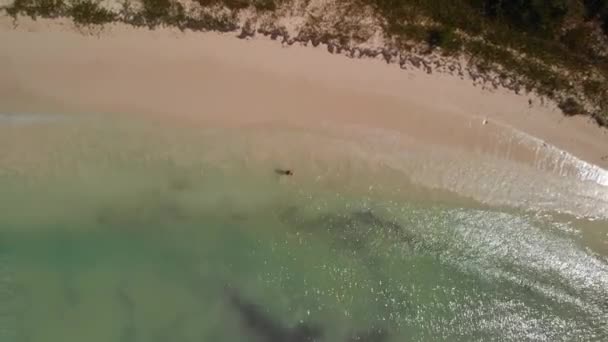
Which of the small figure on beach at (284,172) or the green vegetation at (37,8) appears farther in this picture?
the small figure on beach at (284,172)

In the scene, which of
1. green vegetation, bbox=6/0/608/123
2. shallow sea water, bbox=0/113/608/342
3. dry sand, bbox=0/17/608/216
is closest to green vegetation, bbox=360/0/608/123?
green vegetation, bbox=6/0/608/123

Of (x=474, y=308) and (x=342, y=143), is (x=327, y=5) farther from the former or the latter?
(x=474, y=308)

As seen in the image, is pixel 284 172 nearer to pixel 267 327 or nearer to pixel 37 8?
pixel 267 327

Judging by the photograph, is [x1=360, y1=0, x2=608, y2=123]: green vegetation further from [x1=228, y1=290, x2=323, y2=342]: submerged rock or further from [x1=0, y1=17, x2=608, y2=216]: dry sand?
[x1=228, y1=290, x2=323, y2=342]: submerged rock

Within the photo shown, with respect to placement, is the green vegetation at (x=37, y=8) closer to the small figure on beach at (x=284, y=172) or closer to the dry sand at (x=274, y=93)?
the dry sand at (x=274, y=93)

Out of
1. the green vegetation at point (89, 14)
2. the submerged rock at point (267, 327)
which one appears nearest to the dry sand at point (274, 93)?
the green vegetation at point (89, 14)

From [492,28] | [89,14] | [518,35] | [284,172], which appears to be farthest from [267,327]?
[518,35]
